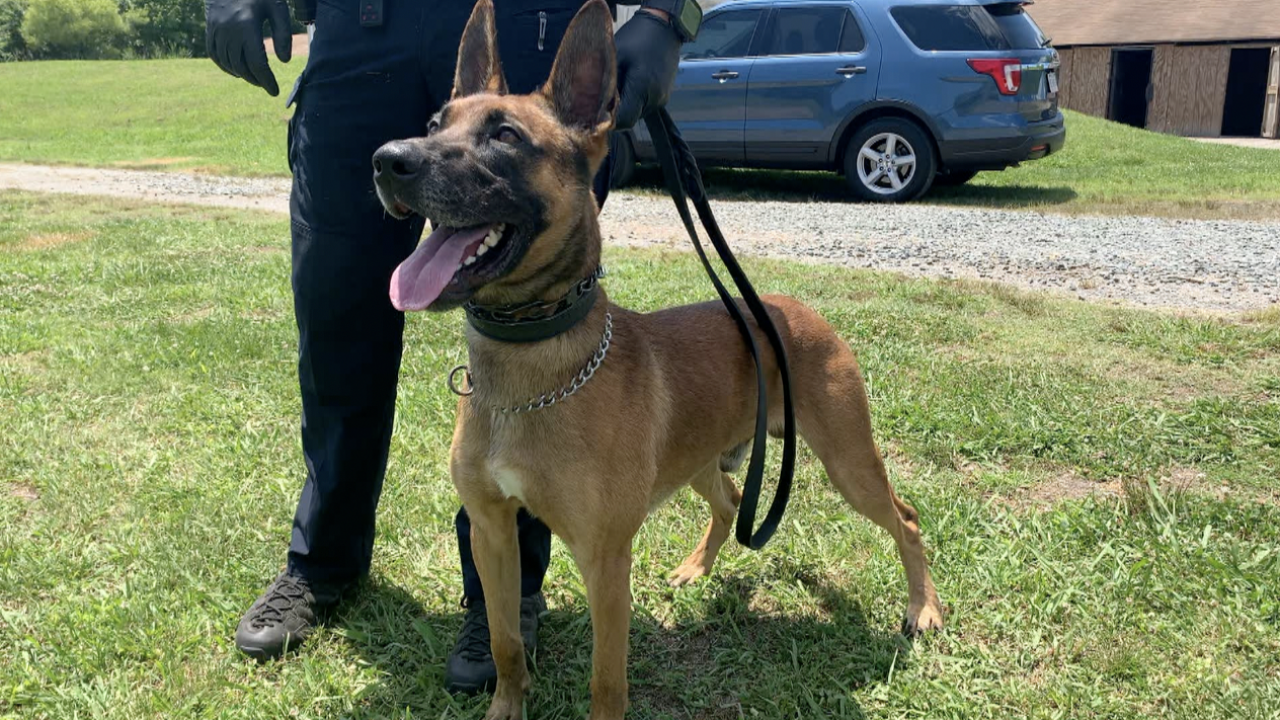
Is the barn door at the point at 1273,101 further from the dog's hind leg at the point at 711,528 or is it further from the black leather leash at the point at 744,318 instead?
the black leather leash at the point at 744,318

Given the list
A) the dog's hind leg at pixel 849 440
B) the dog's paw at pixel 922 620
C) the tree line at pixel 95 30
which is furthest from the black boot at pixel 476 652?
the tree line at pixel 95 30

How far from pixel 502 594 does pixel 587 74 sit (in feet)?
4.48

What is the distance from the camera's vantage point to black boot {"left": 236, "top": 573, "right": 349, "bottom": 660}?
2.91 meters

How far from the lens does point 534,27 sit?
8.97 ft

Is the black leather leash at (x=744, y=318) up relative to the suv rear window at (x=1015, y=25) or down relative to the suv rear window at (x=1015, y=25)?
down

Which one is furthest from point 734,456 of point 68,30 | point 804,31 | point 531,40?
point 68,30

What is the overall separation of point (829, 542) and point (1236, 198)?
982 centimetres

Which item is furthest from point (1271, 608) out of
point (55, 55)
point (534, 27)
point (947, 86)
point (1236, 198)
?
point (55, 55)

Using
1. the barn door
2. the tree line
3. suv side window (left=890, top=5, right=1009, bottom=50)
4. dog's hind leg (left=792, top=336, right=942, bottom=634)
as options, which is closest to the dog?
dog's hind leg (left=792, top=336, right=942, bottom=634)

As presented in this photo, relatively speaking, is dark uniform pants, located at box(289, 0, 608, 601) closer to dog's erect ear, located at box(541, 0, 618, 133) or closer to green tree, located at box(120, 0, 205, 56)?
dog's erect ear, located at box(541, 0, 618, 133)

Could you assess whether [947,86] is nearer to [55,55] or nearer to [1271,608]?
[1271,608]

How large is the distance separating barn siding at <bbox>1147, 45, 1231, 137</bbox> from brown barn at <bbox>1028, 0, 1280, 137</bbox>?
25mm

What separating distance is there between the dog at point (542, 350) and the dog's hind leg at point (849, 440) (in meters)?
0.39

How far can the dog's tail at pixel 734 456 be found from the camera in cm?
317
